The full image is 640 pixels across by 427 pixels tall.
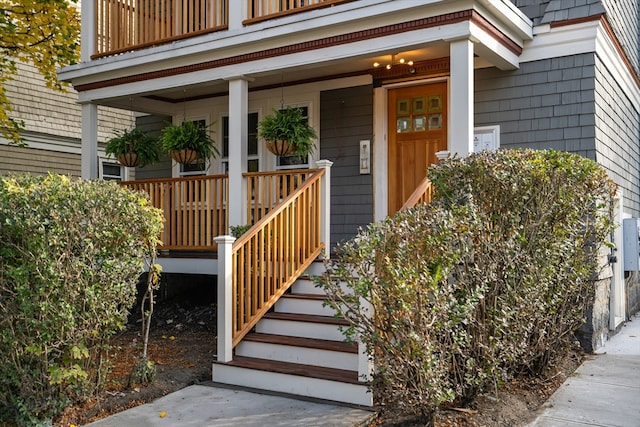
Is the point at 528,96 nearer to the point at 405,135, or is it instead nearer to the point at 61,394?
the point at 405,135

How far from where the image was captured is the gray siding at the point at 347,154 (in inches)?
327

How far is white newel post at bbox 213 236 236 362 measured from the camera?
5.59m

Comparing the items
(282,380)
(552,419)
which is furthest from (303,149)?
(552,419)

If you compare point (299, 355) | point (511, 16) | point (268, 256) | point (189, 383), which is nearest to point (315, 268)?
point (268, 256)

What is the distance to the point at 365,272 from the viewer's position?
4043 millimetres

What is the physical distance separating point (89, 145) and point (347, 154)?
3.93 meters

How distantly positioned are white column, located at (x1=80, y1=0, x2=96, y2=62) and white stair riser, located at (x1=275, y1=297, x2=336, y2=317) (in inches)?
209

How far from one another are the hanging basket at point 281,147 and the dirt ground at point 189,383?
2.46 m

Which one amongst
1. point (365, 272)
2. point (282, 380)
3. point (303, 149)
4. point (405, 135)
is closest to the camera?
point (365, 272)

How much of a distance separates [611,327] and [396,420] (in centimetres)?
439

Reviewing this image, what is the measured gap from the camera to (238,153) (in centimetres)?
753

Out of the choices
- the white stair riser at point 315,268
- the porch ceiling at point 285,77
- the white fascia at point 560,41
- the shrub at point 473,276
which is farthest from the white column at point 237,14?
the shrub at point 473,276

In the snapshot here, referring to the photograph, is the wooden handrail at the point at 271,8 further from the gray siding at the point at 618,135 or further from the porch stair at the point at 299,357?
the gray siding at the point at 618,135

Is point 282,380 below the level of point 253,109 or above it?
below
